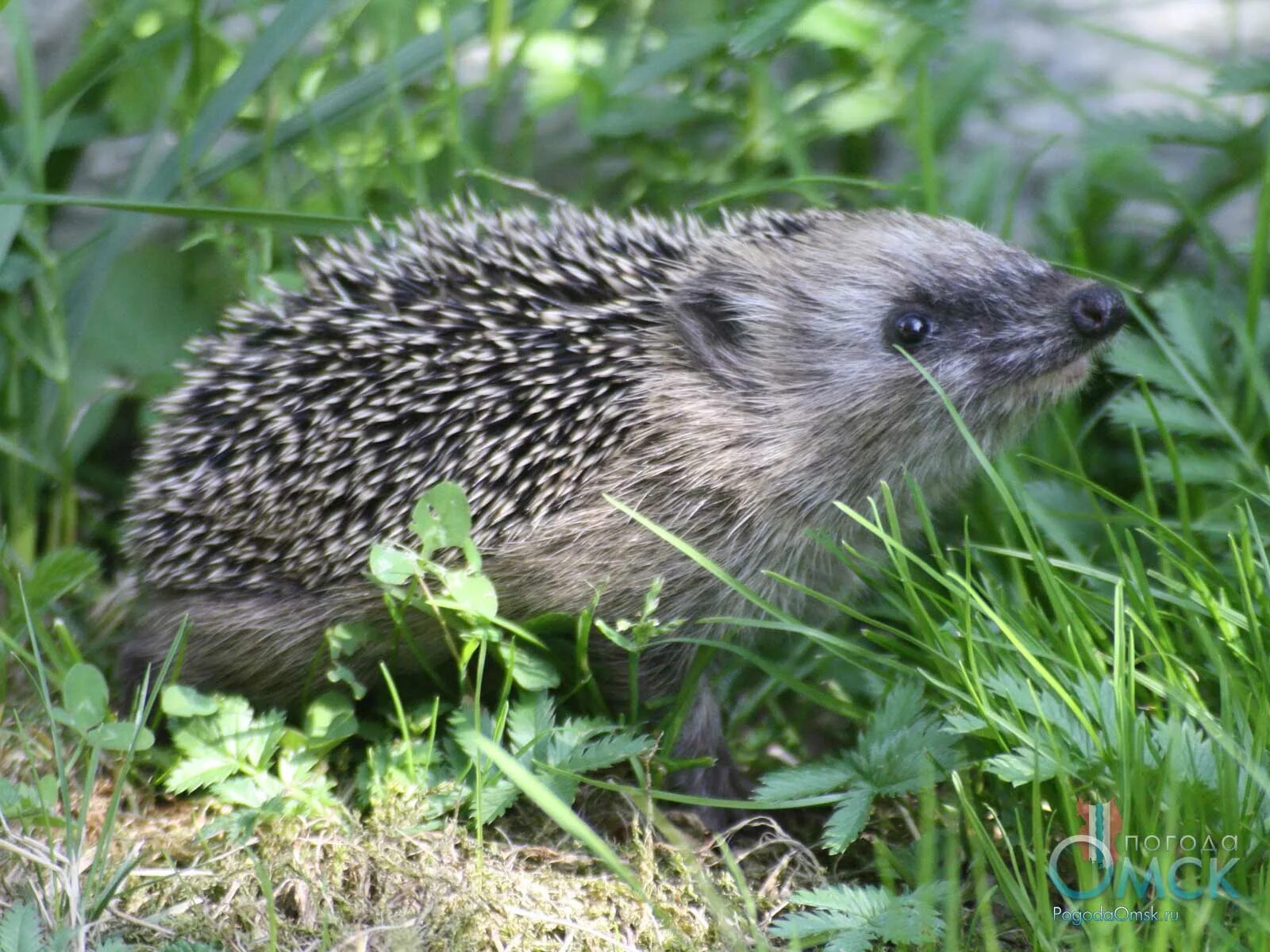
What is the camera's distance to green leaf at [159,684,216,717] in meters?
3.01

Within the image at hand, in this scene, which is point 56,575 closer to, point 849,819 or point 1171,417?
point 849,819

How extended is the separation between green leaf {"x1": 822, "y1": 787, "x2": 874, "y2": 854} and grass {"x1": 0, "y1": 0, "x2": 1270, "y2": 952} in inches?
0.5

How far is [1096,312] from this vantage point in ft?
10.5

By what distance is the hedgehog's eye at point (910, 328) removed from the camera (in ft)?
10.9

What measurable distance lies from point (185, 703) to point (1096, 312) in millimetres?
2459

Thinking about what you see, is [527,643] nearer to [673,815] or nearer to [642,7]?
[673,815]

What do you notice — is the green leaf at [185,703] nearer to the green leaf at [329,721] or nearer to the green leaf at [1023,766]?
the green leaf at [329,721]

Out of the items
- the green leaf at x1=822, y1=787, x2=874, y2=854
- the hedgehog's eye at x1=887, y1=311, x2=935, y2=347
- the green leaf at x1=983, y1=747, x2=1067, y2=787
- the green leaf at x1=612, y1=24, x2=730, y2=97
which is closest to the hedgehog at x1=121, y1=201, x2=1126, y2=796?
the hedgehog's eye at x1=887, y1=311, x2=935, y2=347

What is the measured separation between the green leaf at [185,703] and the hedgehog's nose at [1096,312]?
2369 mm

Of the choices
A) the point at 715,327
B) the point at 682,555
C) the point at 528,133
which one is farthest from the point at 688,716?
the point at 528,133

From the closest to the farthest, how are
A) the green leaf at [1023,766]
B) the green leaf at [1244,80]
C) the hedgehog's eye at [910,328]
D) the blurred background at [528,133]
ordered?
the green leaf at [1023,766] → the hedgehog's eye at [910,328] → the green leaf at [1244,80] → the blurred background at [528,133]

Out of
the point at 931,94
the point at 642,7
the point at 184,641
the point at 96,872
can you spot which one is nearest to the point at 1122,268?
the point at 931,94

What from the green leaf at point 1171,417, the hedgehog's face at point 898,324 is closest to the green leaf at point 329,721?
the hedgehog's face at point 898,324

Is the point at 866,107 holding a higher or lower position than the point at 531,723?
higher
